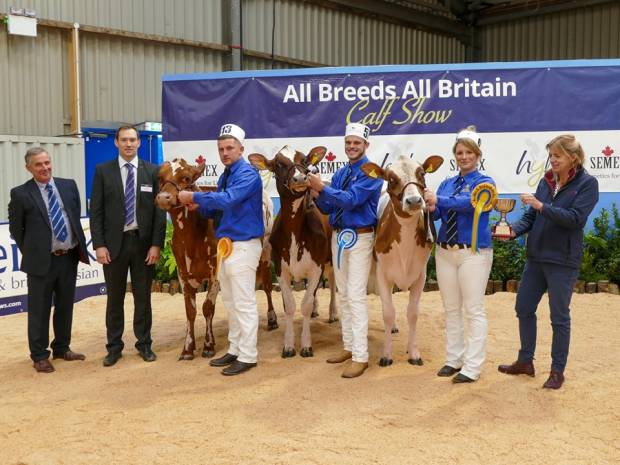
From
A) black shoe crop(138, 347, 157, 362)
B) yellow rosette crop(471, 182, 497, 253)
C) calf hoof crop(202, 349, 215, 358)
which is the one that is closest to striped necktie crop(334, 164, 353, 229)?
yellow rosette crop(471, 182, 497, 253)

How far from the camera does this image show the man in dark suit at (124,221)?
584 cm

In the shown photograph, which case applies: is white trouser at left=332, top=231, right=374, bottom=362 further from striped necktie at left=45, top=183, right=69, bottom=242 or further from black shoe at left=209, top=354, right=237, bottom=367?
striped necktie at left=45, top=183, right=69, bottom=242

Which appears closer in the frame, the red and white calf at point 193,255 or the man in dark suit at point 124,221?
the man in dark suit at point 124,221

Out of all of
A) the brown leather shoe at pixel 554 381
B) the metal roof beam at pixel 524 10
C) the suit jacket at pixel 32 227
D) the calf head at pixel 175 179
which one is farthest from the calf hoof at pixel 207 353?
the metal roof beam at pixel 524 10

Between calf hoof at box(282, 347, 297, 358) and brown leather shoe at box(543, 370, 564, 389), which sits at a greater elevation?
brown leather shoe at box(543, 370, 564, 389)

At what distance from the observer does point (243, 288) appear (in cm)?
555

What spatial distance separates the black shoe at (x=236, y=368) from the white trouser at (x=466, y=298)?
1737 mm

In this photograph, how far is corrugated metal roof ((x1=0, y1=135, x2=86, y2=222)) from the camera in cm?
999

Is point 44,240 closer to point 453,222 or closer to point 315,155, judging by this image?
point 315,155

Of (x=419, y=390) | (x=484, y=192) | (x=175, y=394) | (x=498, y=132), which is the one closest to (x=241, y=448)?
(x=175, y=394)

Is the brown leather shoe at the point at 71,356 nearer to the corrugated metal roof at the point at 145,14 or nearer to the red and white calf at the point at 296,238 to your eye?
the red and white calf at the point at 296,238

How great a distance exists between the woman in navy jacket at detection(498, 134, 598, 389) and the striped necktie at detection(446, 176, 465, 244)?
0.44 metres

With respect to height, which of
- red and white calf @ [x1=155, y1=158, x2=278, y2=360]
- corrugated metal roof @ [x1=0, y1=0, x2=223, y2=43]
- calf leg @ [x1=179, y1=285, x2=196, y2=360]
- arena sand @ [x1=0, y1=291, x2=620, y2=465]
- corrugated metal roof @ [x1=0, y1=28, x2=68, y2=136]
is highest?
corrugated metal roof @ [x1=0, y1=0, x2=223, y2=43]

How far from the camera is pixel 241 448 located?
404 cm
